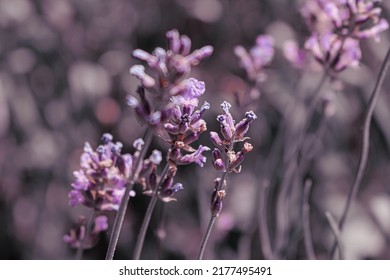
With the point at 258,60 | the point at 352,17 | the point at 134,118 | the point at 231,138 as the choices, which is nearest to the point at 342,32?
the point at 352,17

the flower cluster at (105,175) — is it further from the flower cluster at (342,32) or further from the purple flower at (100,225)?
the flower cluster at (342,32)

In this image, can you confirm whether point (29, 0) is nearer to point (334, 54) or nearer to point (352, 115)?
point (352, 115)

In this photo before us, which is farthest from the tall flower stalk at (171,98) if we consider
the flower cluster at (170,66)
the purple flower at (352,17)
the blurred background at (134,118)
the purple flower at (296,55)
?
the blurred background at (134,118)

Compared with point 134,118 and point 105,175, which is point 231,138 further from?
point 134,118

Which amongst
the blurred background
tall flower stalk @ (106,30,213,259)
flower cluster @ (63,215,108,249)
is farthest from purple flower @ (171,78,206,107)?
the blurred background

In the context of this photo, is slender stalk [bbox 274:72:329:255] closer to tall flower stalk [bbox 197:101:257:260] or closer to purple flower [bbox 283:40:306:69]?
purple flower [bbox 283:40:306:69]
